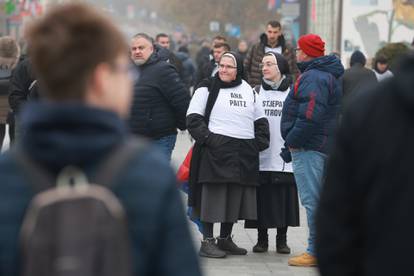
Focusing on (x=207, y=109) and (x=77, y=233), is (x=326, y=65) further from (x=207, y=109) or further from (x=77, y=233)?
(x=77, y=233)

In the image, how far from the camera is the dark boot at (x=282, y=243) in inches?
400

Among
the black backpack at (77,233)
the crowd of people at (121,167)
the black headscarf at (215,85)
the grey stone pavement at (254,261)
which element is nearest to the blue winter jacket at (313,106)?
the black headscarf at (215,85)

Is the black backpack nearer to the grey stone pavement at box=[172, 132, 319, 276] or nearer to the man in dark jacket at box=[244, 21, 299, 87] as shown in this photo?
the grey stone pavement at box=[172, 132, 319, 276]

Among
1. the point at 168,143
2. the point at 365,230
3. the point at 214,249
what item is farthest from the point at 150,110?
the point at 365,230

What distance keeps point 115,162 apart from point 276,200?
23.7ft

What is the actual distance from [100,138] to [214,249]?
7.17 meters

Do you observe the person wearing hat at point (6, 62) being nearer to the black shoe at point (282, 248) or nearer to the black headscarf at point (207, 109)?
the black headscarf at point (207, 109)

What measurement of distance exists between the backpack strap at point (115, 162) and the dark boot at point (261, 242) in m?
7.37

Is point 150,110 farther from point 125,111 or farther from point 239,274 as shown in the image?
point 125,111

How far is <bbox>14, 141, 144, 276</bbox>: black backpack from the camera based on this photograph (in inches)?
109

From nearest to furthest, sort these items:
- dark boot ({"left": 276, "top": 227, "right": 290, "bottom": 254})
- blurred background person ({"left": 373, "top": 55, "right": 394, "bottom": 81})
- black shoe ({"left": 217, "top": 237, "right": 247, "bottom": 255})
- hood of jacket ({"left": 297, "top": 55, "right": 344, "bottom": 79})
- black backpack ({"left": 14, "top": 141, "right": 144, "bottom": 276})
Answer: black backpack ({"left": 14, "top": 141, "right": 144, "bottom": 276}), hood of jacket ({"left": 297, "top": 55, "right": 344, "bottom": 79}), black shoe ({"left": 217, "top": 237, "right": 247, "bottom": 255}), dark boot ({"left": 276, "top": 227, "right": 290, "bottom": 254}), blurred background person ({"left": 373, "top": 55, "right": 394, "bottom": 81})

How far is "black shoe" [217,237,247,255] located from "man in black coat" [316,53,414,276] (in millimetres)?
6649

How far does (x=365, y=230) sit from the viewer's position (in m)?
3.38

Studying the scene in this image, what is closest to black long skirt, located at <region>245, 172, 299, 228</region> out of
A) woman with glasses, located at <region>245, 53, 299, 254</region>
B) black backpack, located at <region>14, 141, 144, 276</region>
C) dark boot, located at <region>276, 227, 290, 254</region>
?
woman with glasses, located at <region>245, 53, 299, 254</region>
